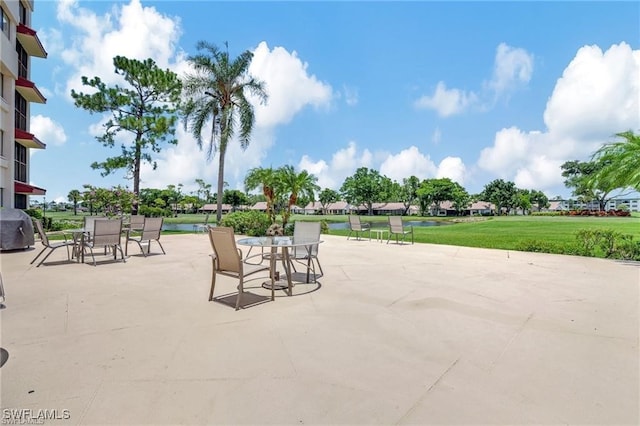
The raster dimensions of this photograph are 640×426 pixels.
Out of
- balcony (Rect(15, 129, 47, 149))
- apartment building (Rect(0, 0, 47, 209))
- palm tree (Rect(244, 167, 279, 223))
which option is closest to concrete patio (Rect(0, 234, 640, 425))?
palm tree (Rect(244, 167, 279, 223))

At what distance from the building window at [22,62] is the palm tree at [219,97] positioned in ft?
29.0

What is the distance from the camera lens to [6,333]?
10.6 ft

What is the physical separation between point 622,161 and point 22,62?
27.2 m

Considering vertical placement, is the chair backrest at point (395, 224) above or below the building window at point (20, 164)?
→ below

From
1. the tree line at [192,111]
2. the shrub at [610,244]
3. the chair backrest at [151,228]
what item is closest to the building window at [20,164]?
the tree line at [192,111]

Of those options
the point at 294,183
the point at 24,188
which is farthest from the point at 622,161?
the point at 24,188

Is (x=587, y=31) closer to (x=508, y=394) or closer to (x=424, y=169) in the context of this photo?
(x=508, y=394)

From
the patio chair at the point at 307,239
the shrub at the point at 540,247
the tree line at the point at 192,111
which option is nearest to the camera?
A: the patio chair at the point at 307,239

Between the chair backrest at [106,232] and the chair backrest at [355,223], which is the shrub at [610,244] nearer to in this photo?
the chair backrest at [355,223]

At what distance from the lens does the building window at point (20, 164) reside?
18000mm

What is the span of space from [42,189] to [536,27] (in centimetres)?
2684

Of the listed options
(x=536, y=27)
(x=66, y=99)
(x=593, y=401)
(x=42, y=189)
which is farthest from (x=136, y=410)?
(x=66, y=99)

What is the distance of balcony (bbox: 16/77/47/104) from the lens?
1722cm

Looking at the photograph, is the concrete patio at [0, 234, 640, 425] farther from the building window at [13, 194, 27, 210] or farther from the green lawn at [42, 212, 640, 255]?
the building window at [13, 194, 27, 210]
